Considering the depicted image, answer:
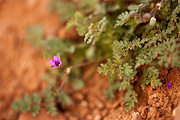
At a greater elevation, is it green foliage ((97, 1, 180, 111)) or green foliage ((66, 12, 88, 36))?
green foliage ((66, 12, 88, 36))

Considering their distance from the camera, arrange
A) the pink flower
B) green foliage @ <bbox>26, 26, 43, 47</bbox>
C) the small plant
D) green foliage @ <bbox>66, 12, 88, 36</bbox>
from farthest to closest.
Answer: green foliage @ <bbox>26, 26, 43, 47</bbox> < green foliage @ <bbox>66, 12, 88, 36</bbox> < the pink flower < the small plant

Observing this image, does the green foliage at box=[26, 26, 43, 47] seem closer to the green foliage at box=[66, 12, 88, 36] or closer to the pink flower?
the green foliage at box=[66, 12, 88, 36]

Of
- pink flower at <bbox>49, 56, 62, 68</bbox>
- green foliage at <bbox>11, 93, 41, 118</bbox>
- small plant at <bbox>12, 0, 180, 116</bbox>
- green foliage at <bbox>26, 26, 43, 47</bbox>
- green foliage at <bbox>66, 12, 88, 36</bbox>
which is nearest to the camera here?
small plant at <bbox>12, 0, 180, 116</bbox>

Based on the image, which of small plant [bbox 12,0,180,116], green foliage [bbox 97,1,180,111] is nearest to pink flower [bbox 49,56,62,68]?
small plant [bbox 12,0,180,116]

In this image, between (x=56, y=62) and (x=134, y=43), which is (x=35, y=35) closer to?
(x=56, y=62)

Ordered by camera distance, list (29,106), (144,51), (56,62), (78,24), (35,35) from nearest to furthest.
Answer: (144,51)
(56,62)
(78,24)
(29,106)
(35,35)

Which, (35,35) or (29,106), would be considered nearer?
(29,106)

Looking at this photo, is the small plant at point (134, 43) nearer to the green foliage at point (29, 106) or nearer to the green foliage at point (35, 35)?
the green foliage at point (29, 106)

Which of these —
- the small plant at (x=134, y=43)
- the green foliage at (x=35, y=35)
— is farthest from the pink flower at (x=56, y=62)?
the green foliage at (x=35, y=35)

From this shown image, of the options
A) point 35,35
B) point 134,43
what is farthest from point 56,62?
point 35,35

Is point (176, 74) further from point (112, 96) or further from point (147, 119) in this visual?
point (112, 96)

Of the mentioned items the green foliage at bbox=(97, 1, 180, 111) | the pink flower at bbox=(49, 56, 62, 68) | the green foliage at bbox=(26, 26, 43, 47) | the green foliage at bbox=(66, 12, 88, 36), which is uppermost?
the green foliage at bbox=(26, 26, 43, 47)
